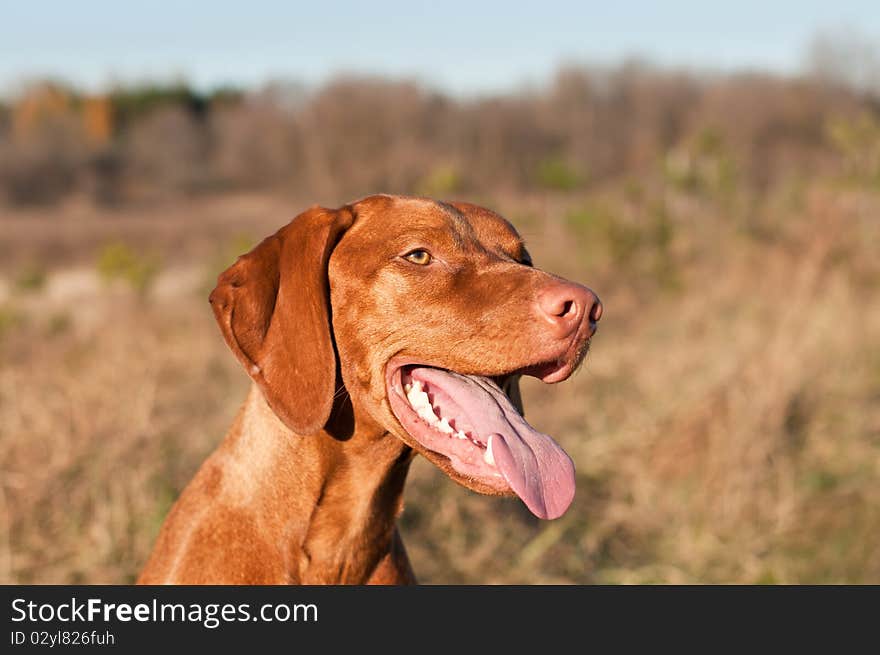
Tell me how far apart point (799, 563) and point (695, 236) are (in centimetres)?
727

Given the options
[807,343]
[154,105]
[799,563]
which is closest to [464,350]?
[799,563]

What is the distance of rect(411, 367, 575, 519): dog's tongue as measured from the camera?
8.29ft

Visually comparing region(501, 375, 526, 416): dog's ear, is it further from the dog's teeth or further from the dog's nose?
the dog's nose

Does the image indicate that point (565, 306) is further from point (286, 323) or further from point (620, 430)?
point (620, 430)

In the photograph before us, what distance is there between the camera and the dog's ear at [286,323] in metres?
2.58

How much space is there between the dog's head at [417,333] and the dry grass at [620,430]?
1.32 m

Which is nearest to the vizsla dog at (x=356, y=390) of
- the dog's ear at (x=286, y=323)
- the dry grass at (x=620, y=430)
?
the dog's ear at (x=286, y=323)

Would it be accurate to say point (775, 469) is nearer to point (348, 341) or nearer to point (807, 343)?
point (807, 343)

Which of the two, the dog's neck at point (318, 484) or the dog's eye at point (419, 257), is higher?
the dog's eye at point (419, 257)

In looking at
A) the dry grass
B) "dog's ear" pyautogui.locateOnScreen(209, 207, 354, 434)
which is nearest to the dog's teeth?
"dog's ear" pyautogui.locateOnScreen(209, 207, 354, 434)

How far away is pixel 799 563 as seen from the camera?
5.53 m

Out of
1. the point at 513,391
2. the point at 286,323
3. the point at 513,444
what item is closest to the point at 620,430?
the point at 513,391

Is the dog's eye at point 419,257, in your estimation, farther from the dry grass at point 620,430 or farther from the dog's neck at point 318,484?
the dry grass at point 620,430
